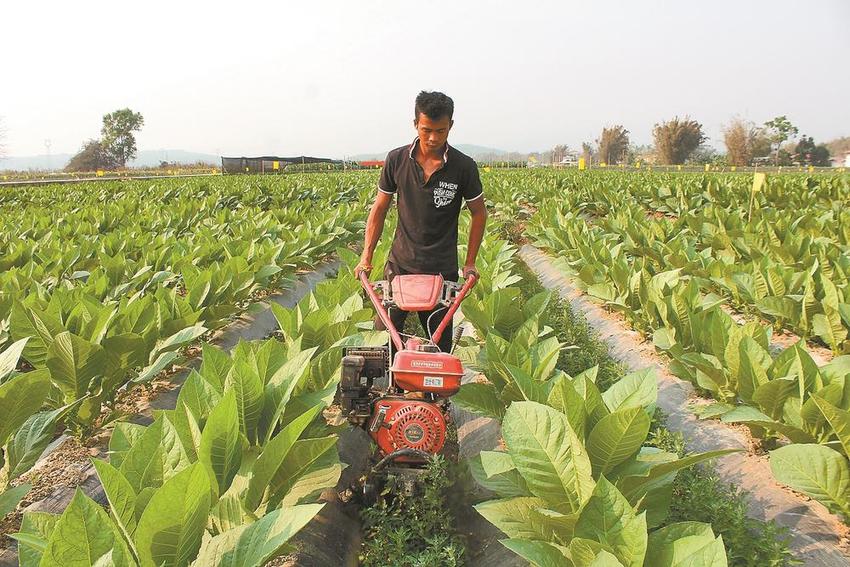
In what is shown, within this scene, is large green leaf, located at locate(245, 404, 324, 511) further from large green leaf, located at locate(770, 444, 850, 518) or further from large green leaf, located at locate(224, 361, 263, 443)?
large green leaf, located at locate(770, 444, 850, 518)

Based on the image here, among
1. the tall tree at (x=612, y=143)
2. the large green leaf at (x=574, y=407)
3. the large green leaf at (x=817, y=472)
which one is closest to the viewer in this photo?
the large green leaf at (x=574, y=407)

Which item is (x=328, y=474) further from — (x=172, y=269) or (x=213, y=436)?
(x=172, y=269)

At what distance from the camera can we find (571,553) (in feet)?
5.52

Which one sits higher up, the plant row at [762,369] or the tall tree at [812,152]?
the tall tree at [812,152]

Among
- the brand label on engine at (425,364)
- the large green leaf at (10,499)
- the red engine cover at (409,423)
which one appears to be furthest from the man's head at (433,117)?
the large green leaf at (10,499)

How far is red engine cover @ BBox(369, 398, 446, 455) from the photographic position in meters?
2.51

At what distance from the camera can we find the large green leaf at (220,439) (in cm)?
190

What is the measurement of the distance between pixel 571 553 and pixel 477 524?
4.27 ft

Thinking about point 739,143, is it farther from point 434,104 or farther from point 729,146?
point 434,104

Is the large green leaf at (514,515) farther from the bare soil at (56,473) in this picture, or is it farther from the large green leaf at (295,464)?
the bare soil at (56,473)

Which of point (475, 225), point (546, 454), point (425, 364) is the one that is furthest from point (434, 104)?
point (546, 454)

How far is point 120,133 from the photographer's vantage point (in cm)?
8050

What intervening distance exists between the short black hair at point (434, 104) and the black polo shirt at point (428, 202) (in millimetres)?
335

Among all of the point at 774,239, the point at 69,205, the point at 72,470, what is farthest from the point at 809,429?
the point at 69,205
